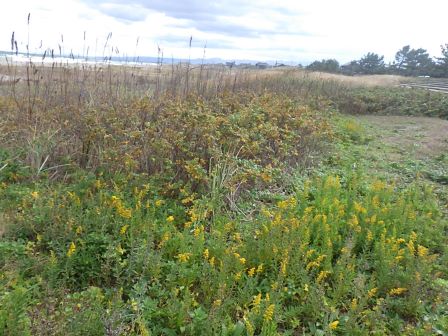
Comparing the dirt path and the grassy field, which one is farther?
the dirt path

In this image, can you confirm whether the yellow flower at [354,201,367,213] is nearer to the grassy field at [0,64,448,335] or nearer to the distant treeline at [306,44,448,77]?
the grassy field at [0,64,448,335]

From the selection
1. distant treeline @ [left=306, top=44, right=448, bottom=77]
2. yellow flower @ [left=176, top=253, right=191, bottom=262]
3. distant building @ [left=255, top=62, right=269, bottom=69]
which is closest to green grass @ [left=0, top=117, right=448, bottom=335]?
yellow flower @ [left=176, top=253, right=191, bottom=262]

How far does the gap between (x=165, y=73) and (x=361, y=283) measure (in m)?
6.24

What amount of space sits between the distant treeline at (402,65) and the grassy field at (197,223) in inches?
1217

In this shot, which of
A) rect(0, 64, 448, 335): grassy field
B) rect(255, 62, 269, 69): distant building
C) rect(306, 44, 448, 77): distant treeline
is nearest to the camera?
rect(0, 64, 448, 335): grassy field

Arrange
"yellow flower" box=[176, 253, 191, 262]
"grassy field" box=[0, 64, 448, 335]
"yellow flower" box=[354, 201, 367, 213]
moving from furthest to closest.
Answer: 1. "yellow flower" box=[354, 201, 367, 213]
2. "yellow flower" box=[176, 253, 191, 262]
3. "grassy field" box=[0, 64, 448, 335]

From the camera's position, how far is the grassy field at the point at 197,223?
2404 millimetres

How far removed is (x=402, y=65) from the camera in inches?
1736

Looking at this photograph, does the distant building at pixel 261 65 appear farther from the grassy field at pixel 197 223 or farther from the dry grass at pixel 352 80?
the grassy field at pixel 197 223

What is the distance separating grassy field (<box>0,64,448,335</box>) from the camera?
240 centimetres

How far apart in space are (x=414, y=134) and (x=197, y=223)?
27.8ft

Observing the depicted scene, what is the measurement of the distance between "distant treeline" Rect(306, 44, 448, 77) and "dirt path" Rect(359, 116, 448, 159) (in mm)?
22437

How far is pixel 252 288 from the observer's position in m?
2.60

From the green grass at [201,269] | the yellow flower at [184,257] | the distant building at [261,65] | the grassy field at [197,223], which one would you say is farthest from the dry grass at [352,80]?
the yellow flower at [184,257]
